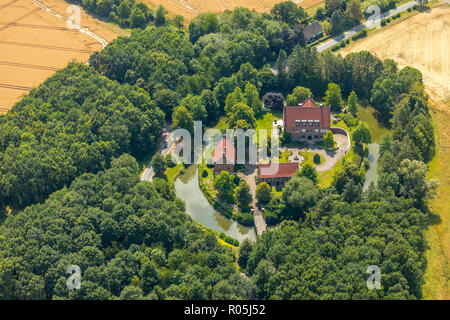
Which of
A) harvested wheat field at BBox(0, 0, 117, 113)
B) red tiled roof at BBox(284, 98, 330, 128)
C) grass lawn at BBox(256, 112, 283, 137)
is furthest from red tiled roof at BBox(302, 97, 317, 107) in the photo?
harvested wheat field at BBox(0, 0, 117, 113)

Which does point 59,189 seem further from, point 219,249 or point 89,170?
point 219,249

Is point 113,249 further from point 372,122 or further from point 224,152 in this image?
point 372,122

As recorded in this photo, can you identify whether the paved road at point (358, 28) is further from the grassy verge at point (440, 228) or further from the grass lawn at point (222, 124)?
the grassy verge at point (440, 228)

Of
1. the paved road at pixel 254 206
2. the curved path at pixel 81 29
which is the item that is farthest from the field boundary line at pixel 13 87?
the paved road at pixel 254 206

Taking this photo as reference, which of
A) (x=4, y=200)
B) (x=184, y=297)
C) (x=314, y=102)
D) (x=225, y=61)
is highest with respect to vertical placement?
(x=225, y=61)

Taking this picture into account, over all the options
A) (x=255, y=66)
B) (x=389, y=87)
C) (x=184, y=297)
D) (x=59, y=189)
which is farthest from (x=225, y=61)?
(x=184, y=297)

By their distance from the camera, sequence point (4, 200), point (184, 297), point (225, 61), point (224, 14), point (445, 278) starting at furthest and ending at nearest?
point (224, 14) < point (225, 61) < point (4, 200) < point (445, 278) < point (184, 297)
